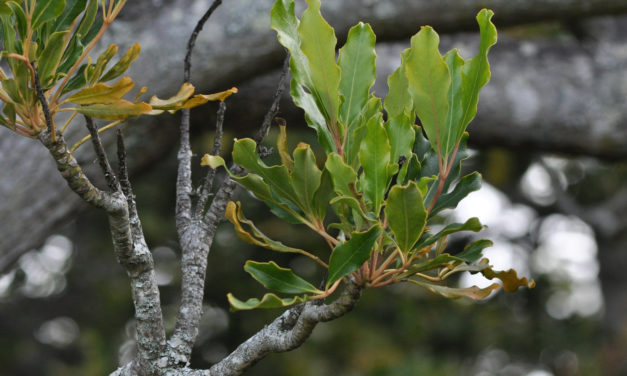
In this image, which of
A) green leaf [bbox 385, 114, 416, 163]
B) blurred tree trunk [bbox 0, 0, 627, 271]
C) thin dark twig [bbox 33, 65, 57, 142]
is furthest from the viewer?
blurred tree trunk [bbox 0, 0, 627, 271]

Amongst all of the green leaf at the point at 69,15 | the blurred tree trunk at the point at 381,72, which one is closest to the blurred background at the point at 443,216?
the blurred tree trunk at the point at 381,72

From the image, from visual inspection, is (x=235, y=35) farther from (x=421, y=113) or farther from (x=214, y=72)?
(x=421, y=113)

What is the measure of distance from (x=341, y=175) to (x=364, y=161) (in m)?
0.02

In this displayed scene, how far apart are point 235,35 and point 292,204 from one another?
751 millimetres

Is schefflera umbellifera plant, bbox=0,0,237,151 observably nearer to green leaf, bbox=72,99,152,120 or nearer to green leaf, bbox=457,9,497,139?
green leaf, bbox=72,99,152,120

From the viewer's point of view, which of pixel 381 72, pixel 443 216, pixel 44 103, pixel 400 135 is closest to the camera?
pixel 44 103

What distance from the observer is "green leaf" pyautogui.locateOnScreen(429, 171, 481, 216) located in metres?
0.56

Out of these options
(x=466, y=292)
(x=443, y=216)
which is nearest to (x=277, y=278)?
(x=466, y=292)

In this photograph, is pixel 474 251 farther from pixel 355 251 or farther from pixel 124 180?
pixel 124 180

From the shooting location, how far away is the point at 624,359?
8.27 ft

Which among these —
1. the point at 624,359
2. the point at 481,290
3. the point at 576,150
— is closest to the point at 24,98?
the point at 481,290

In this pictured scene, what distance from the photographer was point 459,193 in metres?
0.56

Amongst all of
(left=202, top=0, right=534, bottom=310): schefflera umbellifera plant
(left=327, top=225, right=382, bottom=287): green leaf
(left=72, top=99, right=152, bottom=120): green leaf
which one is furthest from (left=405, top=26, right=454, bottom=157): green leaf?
(left=72, top=99, right=152, bottom=120): green leaf

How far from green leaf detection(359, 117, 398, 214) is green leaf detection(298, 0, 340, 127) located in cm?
5
